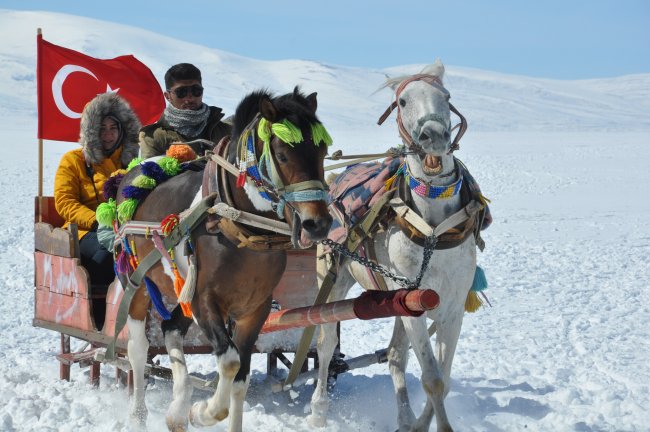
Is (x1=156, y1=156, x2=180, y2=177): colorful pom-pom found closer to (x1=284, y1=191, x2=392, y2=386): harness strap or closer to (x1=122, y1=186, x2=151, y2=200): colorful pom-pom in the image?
(x1=122, y1=186, x2=151, y2=200): colorful pom-pom

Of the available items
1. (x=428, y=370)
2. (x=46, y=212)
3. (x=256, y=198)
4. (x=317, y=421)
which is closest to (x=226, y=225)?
(x=256, y=198)

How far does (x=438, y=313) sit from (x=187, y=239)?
60.0 inches

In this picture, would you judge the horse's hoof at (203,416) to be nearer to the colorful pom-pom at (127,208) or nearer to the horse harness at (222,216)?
the horse harness at (222,216)

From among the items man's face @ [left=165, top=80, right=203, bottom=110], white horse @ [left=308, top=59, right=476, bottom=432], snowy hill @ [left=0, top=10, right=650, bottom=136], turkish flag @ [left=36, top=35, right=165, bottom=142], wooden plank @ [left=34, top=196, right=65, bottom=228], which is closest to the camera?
white horse @ [left=308, top=59, right=476, bottom=432]

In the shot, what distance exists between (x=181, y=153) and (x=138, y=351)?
1.28m

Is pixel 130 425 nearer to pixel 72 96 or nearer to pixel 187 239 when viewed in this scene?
pixel 187 239

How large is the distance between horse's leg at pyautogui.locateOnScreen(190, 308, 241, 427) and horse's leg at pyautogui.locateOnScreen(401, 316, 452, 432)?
3.52ft

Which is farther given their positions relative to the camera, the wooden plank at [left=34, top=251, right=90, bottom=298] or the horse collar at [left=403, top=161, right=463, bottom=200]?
the wooden plank at [left=34, top=251, right=90, bottom=298]

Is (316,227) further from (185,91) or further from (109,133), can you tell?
(109,133)

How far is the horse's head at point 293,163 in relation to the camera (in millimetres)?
4051

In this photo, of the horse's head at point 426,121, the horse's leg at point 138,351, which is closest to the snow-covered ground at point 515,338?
the horse's leg at point 138,351

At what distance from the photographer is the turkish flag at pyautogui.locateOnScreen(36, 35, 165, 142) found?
23.7 ft

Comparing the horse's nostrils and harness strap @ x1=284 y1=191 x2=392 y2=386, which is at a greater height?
the horse's nostrils

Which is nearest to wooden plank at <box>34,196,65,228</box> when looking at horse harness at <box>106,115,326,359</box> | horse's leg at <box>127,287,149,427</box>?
horse's leg at <box>127,287,149,427</box>
